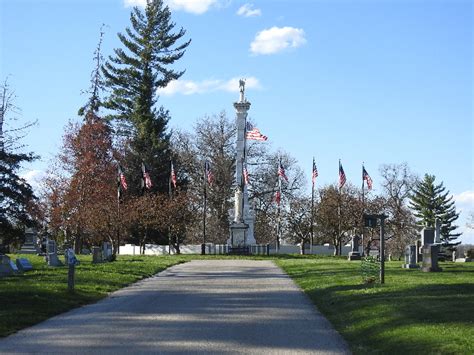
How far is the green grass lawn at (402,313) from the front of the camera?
9.73 m

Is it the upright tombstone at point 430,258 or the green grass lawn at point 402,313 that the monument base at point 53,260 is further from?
the upright tombstone at point 430,258

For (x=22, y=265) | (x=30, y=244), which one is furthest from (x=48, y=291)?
(x=30, y=244)

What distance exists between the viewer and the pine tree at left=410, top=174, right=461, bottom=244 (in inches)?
3401

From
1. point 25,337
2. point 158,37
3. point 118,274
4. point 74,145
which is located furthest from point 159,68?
point 25,337

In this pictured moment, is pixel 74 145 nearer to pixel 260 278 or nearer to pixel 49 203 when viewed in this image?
pixel 49 203

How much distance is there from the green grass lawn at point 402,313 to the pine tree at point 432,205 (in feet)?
225

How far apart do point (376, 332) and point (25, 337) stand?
5848 millimetres

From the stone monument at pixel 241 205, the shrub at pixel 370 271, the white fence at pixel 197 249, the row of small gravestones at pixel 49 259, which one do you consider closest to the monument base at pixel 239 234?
the stone monument at pixel 241 205

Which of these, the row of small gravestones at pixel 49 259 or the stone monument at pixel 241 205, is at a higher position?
the stone monument at pixel 241 205

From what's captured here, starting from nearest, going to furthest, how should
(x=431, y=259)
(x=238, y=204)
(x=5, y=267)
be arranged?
(x=5, y=267)
(x=431, y=259)
(x=238, y=204)

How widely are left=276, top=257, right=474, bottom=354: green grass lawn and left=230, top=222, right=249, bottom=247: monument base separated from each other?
32.5 meters

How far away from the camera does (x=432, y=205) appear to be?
86.9 metres

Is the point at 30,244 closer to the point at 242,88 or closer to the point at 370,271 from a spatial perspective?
the point at 242,88

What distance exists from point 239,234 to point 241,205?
7.59 ft
